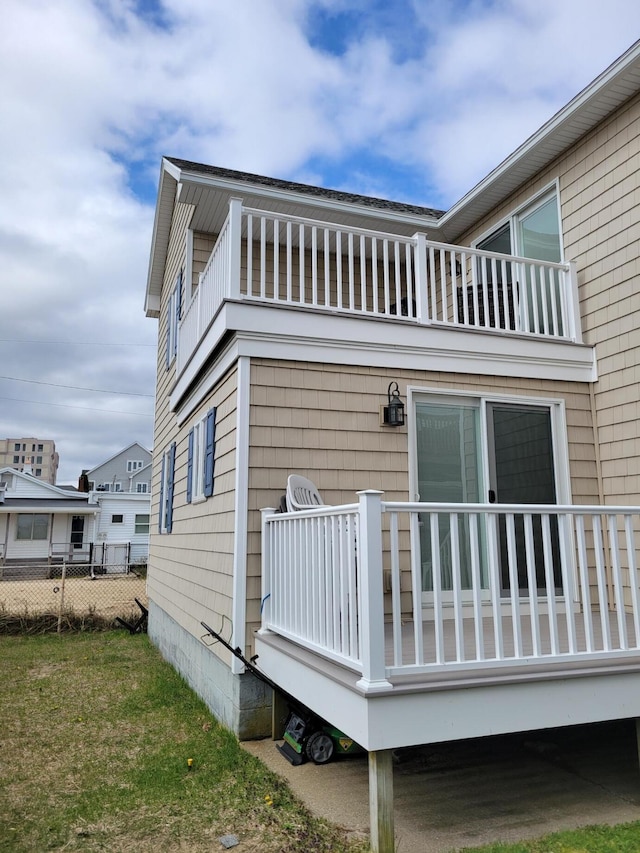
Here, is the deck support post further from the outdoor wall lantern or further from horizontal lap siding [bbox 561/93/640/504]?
horizontal lap siding [bbox 561/93/640/504]

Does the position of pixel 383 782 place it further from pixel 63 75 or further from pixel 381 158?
pixel 381 158

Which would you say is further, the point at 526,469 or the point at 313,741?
the point at 526,469

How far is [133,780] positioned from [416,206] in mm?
7463

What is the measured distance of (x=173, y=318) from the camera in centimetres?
904

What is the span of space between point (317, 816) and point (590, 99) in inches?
237

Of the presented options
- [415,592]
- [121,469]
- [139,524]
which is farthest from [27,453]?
[415,592]

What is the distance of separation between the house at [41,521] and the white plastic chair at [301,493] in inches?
899

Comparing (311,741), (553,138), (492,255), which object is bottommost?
(311,741)

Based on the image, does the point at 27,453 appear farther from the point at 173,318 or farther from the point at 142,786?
the point at 142,786

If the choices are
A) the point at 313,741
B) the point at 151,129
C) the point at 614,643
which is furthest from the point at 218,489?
the point at 151,129

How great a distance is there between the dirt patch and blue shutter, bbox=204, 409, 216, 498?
6352 millimetres

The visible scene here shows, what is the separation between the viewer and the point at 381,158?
14.0 meters

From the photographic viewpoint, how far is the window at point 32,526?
85.0ft

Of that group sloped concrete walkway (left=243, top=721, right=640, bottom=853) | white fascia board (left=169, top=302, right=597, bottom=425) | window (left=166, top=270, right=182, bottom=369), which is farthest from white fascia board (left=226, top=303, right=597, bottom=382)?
window (left=166, top=270, right=182, bottom=369)
